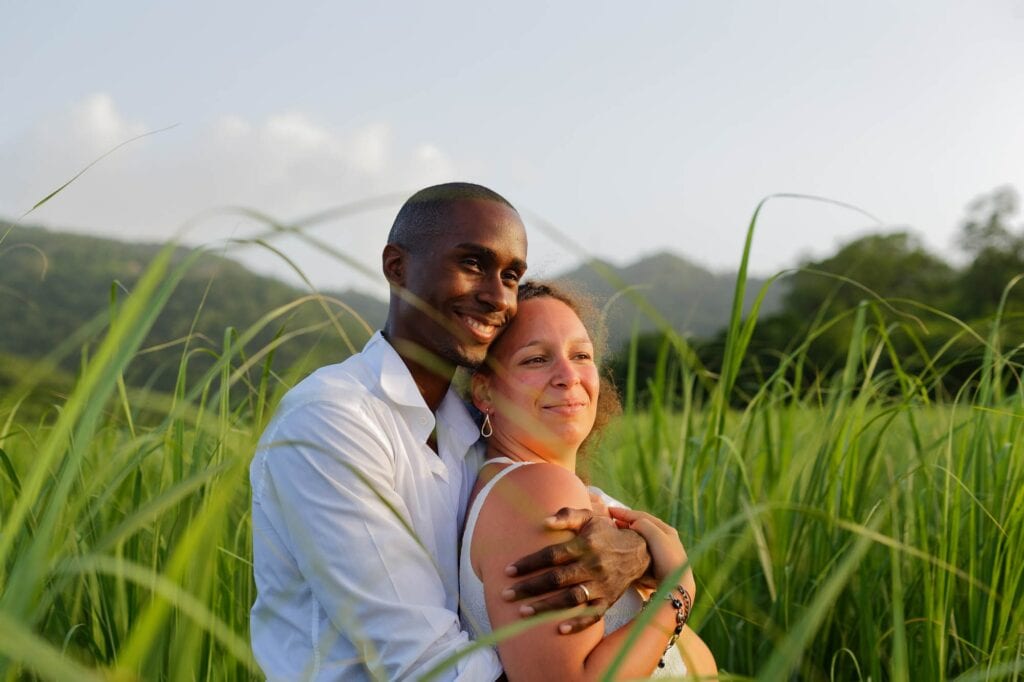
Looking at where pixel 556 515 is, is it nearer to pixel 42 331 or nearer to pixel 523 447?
pixel 523 447

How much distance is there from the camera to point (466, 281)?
7.05 ft

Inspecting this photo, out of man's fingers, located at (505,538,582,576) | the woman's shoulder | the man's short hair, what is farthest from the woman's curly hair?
man's fingers, located at (505,538,582,576)

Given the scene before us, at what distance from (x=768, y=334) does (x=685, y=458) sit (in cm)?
3460

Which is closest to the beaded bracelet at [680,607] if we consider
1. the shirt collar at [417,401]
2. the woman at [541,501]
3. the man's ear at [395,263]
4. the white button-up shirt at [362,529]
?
the woman at [541,501]

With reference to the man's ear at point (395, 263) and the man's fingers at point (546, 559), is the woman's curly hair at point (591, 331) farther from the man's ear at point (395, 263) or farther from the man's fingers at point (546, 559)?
the man's fingers at point (546, 559)

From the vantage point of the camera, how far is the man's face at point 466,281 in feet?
7.04

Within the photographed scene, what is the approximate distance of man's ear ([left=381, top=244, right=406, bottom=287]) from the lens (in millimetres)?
2271

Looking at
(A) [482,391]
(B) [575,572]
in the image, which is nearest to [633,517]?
(B) [575,572]

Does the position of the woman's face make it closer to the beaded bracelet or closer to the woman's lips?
the woman's lips

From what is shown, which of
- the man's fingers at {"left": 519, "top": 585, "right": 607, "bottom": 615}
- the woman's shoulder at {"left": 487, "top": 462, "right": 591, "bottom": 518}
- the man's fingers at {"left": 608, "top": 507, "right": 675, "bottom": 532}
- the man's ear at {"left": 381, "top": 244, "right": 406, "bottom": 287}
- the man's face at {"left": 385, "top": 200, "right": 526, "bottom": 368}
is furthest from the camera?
the man's ear at {"left": 381, "top": 244, "right": 406, "bottom": 287}

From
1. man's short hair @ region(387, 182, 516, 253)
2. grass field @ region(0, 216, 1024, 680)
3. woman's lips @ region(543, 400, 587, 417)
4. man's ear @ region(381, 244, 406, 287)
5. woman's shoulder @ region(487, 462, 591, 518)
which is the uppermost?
man's short hair @ region(387, 182, 516, 253)

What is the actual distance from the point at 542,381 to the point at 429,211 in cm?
46

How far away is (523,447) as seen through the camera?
2.21 metres

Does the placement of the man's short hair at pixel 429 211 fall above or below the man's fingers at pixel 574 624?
above
